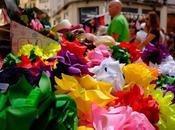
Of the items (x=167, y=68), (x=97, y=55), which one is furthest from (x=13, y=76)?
(x=167, y=68)

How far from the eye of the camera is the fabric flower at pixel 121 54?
2031 mm

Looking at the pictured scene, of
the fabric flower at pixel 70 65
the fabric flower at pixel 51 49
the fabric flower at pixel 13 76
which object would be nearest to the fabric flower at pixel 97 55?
the fabric flower at pixel 51 49

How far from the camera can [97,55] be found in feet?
6.32

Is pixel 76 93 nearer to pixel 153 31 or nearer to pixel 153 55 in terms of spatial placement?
pixel 153 55

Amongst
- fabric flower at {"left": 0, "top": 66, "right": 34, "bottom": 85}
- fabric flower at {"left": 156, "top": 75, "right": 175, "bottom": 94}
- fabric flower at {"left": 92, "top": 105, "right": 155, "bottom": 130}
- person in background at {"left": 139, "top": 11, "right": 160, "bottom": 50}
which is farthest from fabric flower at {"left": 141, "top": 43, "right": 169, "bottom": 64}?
fabric flower at {"left": 0, "top": 66, "right": 34, "bottom": 85}

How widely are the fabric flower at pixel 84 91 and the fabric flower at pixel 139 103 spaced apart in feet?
0.20

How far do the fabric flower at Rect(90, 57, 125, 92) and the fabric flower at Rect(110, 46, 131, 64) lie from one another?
401 millimetres

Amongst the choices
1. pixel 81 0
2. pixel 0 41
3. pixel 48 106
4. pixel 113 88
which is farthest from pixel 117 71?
pixel 81 0

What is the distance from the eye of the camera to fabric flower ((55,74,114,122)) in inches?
46.6

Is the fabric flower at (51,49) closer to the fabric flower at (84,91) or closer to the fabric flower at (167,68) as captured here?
the fabric flower at (84,91)

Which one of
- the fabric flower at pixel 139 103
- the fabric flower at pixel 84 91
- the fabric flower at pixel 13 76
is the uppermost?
the fabric flower at pixel 13 76

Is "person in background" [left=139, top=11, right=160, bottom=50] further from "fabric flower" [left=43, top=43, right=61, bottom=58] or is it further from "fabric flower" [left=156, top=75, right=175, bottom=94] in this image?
"fabric flower" [left=43, top=43, right=61, bottom=58]

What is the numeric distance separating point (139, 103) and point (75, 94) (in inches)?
11.1

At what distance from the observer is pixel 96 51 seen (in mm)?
1969
